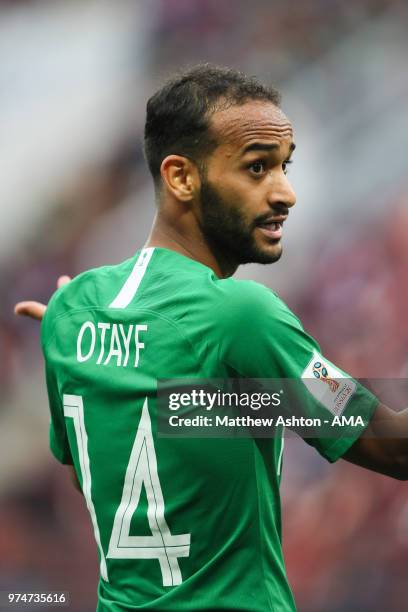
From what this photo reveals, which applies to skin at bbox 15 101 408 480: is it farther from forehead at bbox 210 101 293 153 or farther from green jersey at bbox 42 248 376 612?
green jersey at bbox 42 248 376 612

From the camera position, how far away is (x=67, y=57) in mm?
5395

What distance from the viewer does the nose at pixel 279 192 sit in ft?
6.96

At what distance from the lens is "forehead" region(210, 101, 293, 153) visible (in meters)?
2.11

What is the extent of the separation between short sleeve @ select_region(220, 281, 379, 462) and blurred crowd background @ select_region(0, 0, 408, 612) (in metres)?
3.08

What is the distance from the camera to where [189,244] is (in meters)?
2.20

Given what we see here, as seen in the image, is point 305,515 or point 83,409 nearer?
point 83,409

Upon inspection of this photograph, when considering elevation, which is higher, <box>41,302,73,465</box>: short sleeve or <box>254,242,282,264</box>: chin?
<box>254,242,282,264</box>: chin

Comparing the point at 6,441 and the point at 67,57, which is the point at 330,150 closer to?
the point at 67,57

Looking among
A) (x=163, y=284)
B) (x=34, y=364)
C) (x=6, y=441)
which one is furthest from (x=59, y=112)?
(x=163, y=284)

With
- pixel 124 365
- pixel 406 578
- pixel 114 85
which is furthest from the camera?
pixel 114 85

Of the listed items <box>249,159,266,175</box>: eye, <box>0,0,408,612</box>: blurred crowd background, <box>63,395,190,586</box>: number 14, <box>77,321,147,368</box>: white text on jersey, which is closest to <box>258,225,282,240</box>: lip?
<box>249,159,266,175</box>: eye

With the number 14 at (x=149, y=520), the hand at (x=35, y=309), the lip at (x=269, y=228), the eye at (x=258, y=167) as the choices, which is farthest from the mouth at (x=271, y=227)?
the hand at (x=35, y=309)

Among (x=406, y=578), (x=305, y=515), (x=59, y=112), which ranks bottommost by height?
(x=406, y=578)

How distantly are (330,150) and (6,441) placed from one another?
7.64ft
